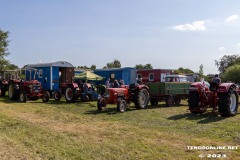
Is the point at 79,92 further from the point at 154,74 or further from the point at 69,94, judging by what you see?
the point at 154,74

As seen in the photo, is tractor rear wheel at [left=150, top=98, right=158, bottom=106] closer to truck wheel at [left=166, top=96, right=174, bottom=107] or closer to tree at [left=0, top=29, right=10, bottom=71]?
truck wheel at [left=166, top=96, right=174, bottom=107]

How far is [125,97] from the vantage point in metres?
14.6

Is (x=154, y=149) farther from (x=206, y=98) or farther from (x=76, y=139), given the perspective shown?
(x=206, y=98)

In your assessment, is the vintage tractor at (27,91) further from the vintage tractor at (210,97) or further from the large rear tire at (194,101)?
the vintage tractor at (210,97)

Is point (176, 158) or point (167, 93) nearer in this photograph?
point (176, 158)

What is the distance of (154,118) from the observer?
11445 mm

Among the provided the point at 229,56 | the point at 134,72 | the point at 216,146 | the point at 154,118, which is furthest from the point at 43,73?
the point at 229,56

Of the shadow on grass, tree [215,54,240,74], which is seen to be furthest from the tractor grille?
tree [215,54,240,74]

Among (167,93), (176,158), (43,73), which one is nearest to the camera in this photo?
(176,158)

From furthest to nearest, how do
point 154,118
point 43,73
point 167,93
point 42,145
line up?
point 43,73 < point 167,93 < point 154,118 < point 42,145

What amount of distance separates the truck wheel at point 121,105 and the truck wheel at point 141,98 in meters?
0.77

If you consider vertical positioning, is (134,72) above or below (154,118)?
above

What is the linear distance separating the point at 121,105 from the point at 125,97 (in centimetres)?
89

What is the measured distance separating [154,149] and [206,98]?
20.1 feet
